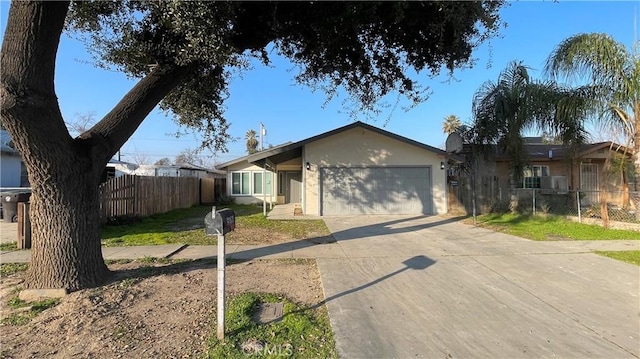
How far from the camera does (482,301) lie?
5379mm

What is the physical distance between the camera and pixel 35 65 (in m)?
4.83

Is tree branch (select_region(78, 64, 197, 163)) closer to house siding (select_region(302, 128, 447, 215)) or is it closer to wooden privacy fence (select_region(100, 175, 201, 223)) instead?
wooden privacy fence (select_region(100, 175, 201, 223))

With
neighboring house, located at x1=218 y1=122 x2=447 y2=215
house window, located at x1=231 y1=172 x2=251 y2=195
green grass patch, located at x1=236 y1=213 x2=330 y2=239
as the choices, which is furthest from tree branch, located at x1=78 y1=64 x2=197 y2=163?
house window, located at x1=231 y1=172 x2=251 y2=195

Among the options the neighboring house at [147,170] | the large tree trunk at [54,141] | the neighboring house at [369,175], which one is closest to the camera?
the large tree trunk at [54,141]

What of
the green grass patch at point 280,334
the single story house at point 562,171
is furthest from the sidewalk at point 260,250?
the single story house at point 562,171

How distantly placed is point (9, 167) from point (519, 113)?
2556 cm

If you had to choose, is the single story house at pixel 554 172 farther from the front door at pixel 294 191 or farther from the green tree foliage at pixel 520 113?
the front door at pixel 294 191

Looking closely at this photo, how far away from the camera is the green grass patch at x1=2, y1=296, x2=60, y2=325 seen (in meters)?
4.62

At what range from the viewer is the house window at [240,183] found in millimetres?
27328

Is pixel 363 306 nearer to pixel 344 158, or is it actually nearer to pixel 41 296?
pixel 41 296

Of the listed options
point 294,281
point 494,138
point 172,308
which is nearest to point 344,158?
point 494,138

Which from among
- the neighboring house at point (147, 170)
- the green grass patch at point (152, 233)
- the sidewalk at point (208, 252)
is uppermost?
the neighboring house at point (147, 170)

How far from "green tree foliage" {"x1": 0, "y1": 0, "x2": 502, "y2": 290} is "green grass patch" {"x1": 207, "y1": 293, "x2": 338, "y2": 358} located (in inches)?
103

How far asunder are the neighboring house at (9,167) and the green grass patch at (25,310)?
790 inches
